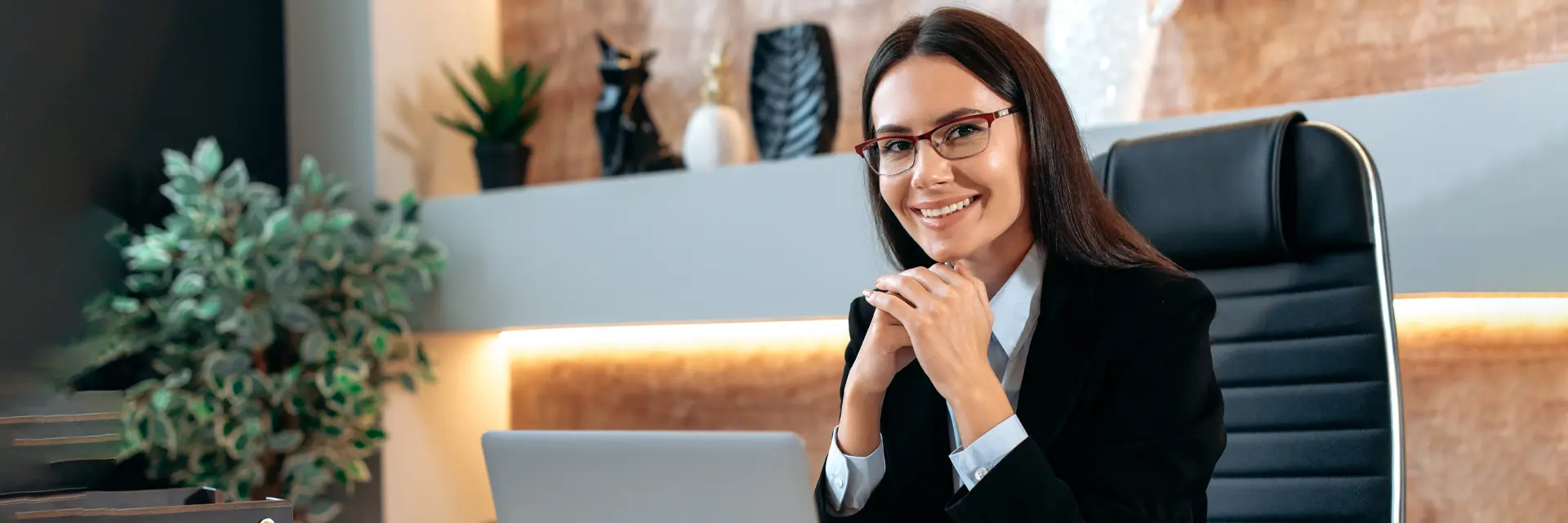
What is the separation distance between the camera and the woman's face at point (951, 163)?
1137 millimetres

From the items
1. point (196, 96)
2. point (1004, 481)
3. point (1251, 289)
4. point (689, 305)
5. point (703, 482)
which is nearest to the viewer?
point (703, 482)

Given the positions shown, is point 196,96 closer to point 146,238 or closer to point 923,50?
point 146,238

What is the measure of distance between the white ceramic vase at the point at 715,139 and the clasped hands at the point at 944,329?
4.84ft

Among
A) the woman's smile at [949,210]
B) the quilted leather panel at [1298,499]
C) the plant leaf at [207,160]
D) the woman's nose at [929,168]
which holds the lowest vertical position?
the quilted leather panel at [1298,499]

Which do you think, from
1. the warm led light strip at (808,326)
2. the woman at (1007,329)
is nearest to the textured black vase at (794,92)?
the warm led light strip at (808,326)

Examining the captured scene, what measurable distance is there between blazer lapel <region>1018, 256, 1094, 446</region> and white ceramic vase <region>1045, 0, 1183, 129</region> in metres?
0.98

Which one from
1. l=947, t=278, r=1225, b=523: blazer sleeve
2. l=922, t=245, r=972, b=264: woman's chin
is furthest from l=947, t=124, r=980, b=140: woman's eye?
l=947, t=278, r=1225, b=523: blazer sleeve

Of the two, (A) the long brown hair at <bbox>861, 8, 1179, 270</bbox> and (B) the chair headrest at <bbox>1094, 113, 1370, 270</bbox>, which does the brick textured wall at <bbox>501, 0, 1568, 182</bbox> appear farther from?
(A) the long brown hair at <bbox>861, 8, 1179, 270</bbox>

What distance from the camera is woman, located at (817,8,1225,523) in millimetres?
1063

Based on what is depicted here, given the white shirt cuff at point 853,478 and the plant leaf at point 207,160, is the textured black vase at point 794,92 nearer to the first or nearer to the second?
the plant leaf at point 207,160

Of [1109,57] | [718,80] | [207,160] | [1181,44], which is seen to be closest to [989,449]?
[1109,57]

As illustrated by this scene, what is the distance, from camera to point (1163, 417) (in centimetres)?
108

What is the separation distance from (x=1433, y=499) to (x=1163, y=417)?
125 cm

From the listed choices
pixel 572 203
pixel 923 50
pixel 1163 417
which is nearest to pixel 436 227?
pixel 572 203
